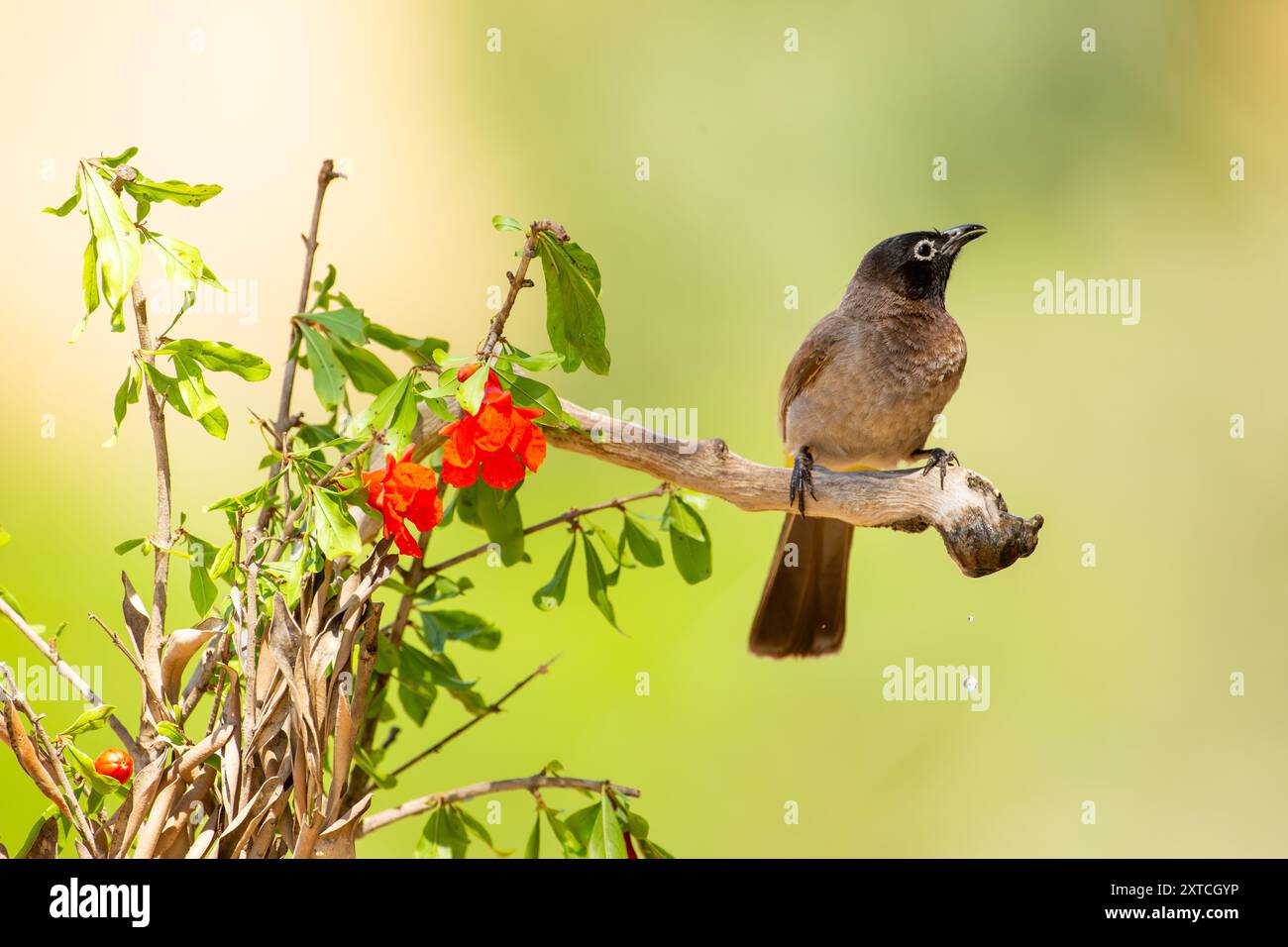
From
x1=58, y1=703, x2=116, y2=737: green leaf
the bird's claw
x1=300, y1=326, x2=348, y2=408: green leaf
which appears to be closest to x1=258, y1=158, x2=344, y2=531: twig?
x1=300, y1=326, x2=348, y2=408: green leaf

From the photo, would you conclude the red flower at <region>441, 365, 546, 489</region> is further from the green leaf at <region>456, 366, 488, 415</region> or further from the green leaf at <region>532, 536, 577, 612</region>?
the green leaf at <region>532, 536, 577, 612</region>

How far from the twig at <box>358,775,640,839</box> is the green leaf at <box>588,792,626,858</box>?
0.03 m

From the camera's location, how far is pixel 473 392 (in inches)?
44.3

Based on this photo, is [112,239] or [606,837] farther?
[606,837]

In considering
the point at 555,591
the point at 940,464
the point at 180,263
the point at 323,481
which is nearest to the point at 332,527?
the point at 323,481

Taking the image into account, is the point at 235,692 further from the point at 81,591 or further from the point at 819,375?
the point at 81,591

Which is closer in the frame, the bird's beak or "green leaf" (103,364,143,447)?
"green leaf" (103,364,143,447)

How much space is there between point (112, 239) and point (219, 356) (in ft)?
0.51

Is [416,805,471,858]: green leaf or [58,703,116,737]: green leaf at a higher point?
[58,703,116,737]: green leaf

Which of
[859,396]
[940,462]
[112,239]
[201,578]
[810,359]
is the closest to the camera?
[112,239]

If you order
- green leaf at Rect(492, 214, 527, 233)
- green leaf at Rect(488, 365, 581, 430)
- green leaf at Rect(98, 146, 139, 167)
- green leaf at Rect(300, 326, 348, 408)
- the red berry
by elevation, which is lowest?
the red berry

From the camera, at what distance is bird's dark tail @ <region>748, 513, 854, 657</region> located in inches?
83.9

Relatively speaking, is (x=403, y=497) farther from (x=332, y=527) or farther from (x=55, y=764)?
(x=55, y=764)

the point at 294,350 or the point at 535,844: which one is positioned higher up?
the point at 294,350
